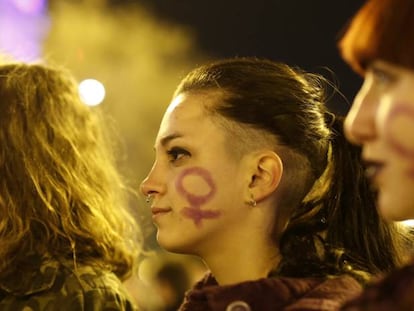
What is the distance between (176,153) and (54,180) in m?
0.51

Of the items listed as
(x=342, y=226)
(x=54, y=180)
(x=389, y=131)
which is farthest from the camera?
(x=54, y=180)

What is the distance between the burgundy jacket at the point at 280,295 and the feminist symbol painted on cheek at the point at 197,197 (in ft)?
0.81

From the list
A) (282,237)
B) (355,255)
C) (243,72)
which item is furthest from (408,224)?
(243,72)

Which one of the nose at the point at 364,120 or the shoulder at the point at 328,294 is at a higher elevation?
the nose at the point at 364,120

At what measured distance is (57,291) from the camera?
2.46 meters

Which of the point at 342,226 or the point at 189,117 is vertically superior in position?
the point at 189,117

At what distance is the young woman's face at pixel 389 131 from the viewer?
1467mm

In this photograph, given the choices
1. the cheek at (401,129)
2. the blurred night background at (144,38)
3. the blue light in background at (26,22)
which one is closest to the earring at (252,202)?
the cheek at (401,129)

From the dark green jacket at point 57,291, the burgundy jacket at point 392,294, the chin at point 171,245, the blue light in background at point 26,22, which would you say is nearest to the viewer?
the burgundy jacket at point 392,294

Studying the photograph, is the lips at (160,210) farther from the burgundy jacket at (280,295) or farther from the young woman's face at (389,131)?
the young woman's face at (389,131)

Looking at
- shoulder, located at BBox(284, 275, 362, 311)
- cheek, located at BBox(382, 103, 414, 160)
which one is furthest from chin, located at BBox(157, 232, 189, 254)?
cheek, located at BBox(382, 103, 414, 160)

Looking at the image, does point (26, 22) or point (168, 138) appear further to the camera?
point (26, 22)

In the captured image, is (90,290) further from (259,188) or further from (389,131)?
(389,131)

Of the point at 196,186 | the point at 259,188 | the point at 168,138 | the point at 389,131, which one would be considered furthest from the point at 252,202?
the point at 389,131
